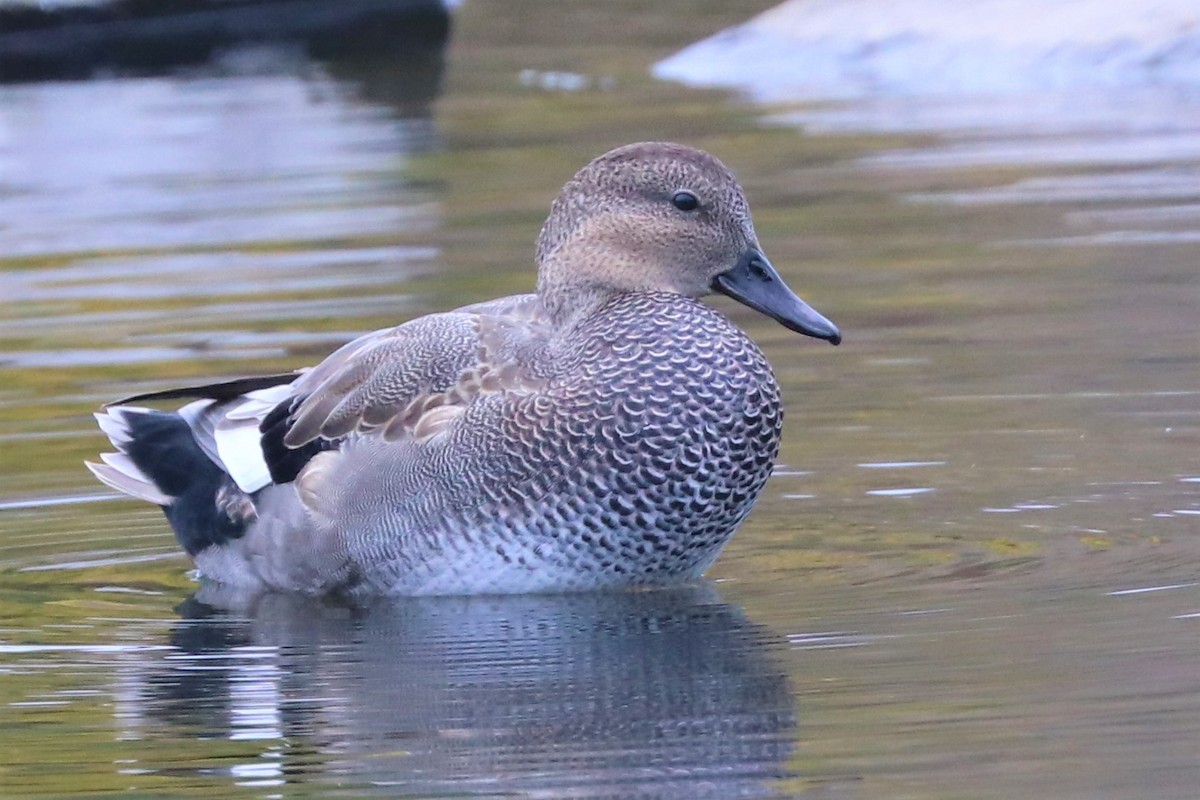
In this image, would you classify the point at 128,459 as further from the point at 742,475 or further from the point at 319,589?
the point at 742,475

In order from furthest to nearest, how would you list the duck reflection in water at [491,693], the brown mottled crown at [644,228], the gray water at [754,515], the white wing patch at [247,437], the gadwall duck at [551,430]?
the white wing patch at [247,437] → the brown mottled crown at [644,228] → the gadwall duck at [551,430] → the gray water at [754,515] → the duck reflection in water at [491,693]

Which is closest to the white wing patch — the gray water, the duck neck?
the gray water

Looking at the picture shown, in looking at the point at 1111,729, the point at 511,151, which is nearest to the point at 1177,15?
the point at 511,151

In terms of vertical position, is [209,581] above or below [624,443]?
below

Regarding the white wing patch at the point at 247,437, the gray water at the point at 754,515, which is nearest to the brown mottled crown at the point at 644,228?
the gray water at the point at 754,515

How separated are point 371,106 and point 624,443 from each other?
11.1 meters

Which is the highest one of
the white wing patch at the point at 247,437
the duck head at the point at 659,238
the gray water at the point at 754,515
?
the duck head at the point at 659,238

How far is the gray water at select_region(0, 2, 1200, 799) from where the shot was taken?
4.75 m

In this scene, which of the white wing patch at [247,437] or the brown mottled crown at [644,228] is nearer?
the brown mottled crown at [644,228]

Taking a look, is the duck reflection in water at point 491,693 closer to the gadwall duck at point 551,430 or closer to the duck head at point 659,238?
the gadwall duck at point 551,430

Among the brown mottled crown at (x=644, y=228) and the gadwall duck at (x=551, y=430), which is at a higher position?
the brown mottled crown at (x=644, y=228)

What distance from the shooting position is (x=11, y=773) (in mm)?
4836

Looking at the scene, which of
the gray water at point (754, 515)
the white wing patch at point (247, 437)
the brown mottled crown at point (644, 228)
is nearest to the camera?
the gray water at point (754, 515)

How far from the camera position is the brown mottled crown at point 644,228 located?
6.42 meters
